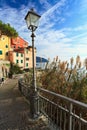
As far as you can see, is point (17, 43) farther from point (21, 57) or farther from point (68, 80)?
point (68, 80)

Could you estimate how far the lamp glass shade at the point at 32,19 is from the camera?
195 inches

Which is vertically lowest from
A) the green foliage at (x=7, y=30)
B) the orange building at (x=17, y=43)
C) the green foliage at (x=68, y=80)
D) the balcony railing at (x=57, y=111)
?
the balcony railing at (x=57, y=111)

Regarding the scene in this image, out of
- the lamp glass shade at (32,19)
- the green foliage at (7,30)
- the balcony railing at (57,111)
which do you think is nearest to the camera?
the balcony railing at (57,111)

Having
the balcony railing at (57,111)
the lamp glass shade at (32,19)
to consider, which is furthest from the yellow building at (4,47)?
the balcony railing at (57,111)

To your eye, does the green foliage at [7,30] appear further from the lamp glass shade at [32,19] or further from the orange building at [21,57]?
the lamp glass shade at [32,19]

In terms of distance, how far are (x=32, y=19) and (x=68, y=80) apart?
7.40ft

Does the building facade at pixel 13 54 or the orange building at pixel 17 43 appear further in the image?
the orange building at pixel 17 43

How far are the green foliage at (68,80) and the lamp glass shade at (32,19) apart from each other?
173 cm

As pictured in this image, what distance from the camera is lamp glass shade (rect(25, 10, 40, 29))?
496cm

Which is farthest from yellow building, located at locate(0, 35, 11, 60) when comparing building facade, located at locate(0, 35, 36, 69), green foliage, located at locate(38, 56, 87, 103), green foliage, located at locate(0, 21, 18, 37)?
green foliage, located at locate(38, 56, 87, 103)

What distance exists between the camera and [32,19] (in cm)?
503

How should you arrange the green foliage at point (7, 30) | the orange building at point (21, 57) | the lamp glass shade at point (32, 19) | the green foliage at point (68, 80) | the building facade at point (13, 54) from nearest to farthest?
the green foliage at point (68, 80) → the lamp glass shade at point (32, 19) → the green foliage at point (7, 30) → the building facade at point (13, 54) → the orange building at point (21, 57)

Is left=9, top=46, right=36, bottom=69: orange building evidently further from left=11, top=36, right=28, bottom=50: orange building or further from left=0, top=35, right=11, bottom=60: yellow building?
left=11, top=36, right=28, bottom=50: orange building

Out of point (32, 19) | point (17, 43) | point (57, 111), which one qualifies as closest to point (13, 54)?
point (17, 43)
